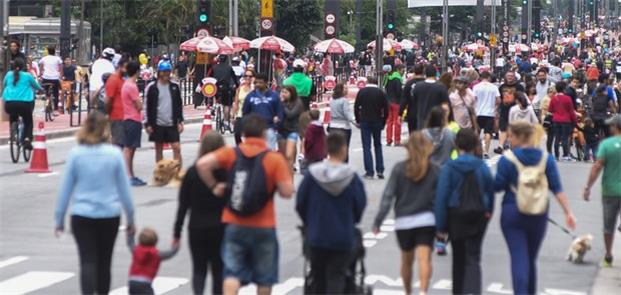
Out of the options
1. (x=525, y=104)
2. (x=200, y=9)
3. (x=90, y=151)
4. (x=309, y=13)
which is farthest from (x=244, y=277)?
(x=309, y=13)

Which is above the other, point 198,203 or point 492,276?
point 198,203

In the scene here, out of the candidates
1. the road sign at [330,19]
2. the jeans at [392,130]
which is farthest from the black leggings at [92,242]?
the road sign at [330,19]

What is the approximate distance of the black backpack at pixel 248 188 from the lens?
35.9ft

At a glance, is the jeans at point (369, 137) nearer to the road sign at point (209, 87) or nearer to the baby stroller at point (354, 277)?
the baby stroller at point (354, 277)

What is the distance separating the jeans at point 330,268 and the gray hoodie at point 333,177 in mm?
436

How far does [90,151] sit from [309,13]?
7456 centimetres

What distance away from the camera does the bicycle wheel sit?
25250 millimetres

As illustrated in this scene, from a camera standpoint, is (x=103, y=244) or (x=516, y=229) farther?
(x=516, y=229)

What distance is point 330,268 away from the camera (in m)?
11.2

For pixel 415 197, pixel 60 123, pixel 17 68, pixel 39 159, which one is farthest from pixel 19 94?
pixel 415 197

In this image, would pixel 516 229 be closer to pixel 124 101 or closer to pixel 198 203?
pixel 198 203

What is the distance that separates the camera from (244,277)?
36.7 ft

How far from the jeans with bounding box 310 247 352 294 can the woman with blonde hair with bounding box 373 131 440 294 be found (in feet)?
3.26

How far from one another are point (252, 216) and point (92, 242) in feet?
3.91
